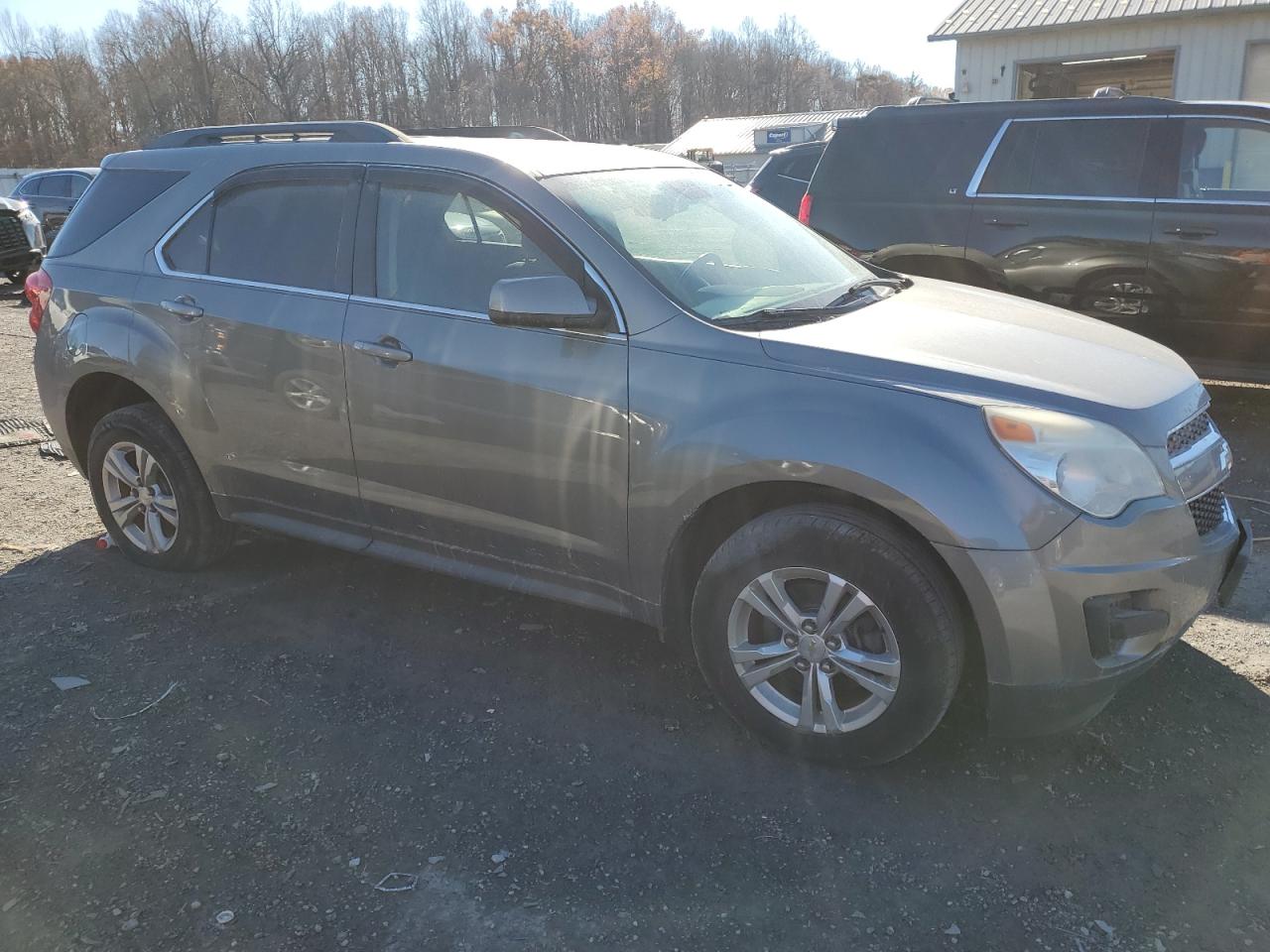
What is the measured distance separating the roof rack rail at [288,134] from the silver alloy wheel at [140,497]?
1399 millimetres

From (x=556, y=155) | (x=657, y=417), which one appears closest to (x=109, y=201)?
(x=556, y=155)

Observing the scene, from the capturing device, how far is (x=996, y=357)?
115 inches

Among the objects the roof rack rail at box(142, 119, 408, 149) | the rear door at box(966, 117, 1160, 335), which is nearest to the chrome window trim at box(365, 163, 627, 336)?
the roof rack rail at box(142, 119, 408, 149)

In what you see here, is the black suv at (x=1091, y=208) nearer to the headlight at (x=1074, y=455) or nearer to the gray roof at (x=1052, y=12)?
the headlight at (x=1074, y=455)

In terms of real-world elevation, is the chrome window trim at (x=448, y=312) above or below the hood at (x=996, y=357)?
above

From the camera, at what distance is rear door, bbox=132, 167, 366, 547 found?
372cm

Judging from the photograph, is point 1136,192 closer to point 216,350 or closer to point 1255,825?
point 1255,825

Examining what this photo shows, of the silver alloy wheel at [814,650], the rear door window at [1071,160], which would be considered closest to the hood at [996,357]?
the silver alloy wheel at [814,650]

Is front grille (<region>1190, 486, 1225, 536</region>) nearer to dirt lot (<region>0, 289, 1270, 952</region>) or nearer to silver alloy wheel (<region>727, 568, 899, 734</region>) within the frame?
dirt lot (<region>0, 289, 1270, 952</region>)

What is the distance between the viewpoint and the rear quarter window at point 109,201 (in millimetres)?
4305

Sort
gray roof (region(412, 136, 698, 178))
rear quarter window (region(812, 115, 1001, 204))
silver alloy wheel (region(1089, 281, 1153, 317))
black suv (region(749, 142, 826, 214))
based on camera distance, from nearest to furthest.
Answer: gray roof (region(412, 136, 698, 178)), silver alloy wheel (region(1089, 281, 1153, 317)), rear quarter window (region(812, 115, 1001, 204)), black suv (region(749, 142, 826, 214))

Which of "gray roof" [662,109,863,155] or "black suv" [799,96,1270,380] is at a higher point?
"gray roof" [662,109,863,155]

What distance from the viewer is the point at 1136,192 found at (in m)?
6.24

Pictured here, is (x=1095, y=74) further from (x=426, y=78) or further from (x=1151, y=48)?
(x=426, y=78)
